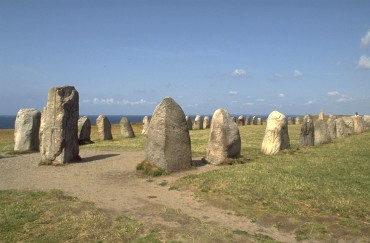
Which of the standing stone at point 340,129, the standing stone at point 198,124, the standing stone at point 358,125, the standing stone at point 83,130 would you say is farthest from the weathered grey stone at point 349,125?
the standing stone at point 83,130

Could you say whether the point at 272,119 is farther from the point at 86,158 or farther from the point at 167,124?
the point at 86,158

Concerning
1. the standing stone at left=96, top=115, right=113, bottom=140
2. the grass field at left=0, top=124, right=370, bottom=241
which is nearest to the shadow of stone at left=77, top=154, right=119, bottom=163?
the grass field at left=0, top=124, right=370, bottom=241

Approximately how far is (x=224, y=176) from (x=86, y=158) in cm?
850

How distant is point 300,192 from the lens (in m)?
10.7

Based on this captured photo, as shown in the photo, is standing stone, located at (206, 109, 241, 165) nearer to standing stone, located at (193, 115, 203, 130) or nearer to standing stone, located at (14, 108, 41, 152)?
standing stone, located at (14, 108, 41, 152)

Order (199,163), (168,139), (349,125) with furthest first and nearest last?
(349,125) → (199,163) → (168,139)

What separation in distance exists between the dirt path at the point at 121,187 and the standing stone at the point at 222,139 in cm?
108

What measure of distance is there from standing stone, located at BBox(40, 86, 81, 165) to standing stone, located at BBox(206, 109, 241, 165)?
6.36 m

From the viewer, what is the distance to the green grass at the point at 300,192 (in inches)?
336

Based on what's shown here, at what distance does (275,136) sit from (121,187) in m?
9.44

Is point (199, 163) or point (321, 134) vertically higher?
point (321, 134)

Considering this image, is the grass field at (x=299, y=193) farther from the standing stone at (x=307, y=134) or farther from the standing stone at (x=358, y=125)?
the standing stone at (x=358, y=125)

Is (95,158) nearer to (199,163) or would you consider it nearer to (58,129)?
(58,129)

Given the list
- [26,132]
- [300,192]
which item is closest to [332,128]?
[300,192]
